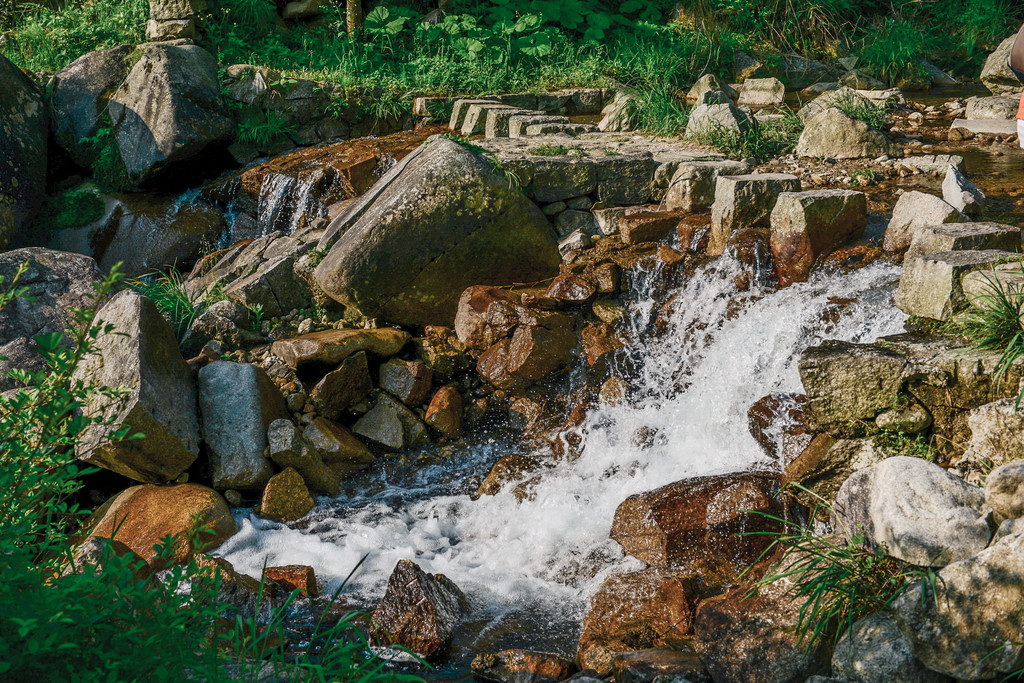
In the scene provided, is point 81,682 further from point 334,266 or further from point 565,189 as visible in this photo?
point 565,189

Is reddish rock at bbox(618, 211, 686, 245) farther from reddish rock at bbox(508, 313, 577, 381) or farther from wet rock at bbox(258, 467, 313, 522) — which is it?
wet rock at bbox(258, 467, 313, 522)

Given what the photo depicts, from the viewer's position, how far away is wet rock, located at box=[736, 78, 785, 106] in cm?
1031

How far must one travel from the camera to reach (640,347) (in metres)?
5.30

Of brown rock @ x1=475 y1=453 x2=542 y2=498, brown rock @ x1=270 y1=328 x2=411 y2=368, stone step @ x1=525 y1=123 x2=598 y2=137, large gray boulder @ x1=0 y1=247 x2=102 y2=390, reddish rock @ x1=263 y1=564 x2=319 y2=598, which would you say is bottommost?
brown rock @ x1=475 y1=453 x2=542 y2=498

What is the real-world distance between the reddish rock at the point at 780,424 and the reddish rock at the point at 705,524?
1.31 ft

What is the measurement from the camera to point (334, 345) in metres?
5.23

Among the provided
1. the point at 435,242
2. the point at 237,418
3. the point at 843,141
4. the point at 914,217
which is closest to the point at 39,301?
the point at 237,418

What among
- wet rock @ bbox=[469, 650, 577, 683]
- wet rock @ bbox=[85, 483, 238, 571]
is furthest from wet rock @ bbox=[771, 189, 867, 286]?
wet rock @ bbox=[85, 483, 238, 571]

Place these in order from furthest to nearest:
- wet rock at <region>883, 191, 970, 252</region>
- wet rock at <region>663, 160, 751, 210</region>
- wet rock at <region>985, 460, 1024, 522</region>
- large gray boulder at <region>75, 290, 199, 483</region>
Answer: wet rock at <region>663, 160, 751, 210</region> → wet rock at <region>883, 191, 970, 252</region> → large gray boulder at <region>75, 290, 199, 483</region> → wet rock at <region>985, 460, 1024, 522</region>

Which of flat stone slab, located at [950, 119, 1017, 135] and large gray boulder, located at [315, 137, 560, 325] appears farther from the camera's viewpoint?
flat stone slab, located at [950, 119, 1017, 135]

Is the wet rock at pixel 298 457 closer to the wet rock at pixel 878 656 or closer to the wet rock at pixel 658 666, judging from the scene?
the wet rock at pixel 658 666

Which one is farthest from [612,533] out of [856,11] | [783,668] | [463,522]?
[856,11]

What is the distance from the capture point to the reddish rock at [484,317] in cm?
534

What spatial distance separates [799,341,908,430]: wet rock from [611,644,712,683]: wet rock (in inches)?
55.9
